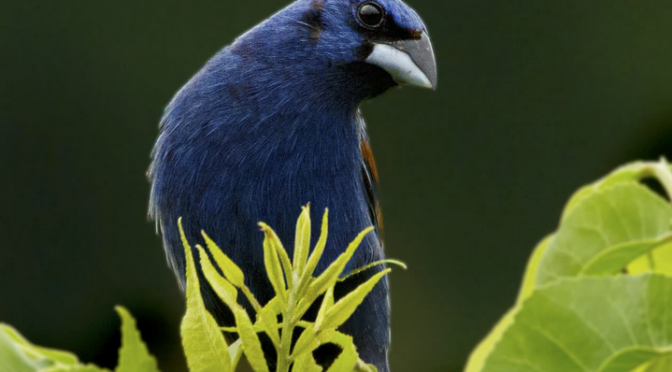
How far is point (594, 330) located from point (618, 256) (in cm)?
10

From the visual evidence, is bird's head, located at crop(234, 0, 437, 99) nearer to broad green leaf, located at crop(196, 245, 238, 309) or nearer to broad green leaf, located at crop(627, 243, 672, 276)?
broad green leaf, located at crop(627, 243, 672, 276)

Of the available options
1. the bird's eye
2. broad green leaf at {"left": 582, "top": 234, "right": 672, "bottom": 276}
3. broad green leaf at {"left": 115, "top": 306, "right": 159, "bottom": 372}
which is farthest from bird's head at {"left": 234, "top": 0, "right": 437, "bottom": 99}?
broad green leaf at {"left": 115, "top": 306, "right": 159, "bottom": 372}

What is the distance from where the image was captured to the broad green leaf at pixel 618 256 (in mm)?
628

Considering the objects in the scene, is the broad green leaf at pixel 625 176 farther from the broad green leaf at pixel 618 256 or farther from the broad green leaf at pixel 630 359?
the broad green leaf at pixel 630 359

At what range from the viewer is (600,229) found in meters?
0.67

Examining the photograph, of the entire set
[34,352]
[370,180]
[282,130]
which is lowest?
[370,180]

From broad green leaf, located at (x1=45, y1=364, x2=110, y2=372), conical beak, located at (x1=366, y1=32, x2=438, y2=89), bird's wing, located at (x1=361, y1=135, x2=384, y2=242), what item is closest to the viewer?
broad green leaf, located at (x1=45, y1=364, x2=110, y2=372)

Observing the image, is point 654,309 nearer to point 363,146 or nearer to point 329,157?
point 329,157

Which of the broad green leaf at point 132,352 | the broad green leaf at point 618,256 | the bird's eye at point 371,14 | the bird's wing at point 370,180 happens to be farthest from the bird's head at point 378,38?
the broad green leaf at point 132,352

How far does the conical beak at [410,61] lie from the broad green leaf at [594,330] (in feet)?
3.57

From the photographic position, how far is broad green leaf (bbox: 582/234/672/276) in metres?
0.63

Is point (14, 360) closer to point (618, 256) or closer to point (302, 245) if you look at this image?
point (302, 245)

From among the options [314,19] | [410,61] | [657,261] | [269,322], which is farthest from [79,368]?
[314,19]

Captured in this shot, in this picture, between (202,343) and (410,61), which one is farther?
(410,61)
